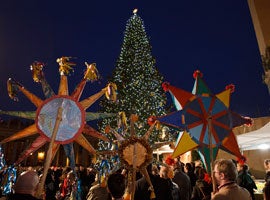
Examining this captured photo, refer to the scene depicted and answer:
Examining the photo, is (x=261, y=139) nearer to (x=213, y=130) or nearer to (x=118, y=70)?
(x=213, y=130)

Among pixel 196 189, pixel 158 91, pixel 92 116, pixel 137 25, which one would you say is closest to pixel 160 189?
pixel 196 189

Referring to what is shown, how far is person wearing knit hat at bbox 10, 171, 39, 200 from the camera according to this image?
2.51 metres

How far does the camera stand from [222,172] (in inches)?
109

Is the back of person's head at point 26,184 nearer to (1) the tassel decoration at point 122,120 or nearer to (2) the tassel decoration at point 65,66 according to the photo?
(2) the tassel decoration at point 65,66

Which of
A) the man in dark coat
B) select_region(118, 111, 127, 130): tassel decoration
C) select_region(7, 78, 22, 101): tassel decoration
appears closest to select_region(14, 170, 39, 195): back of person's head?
select_region(7, 78, 22, 101): tassel decoration

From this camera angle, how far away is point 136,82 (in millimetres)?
24375

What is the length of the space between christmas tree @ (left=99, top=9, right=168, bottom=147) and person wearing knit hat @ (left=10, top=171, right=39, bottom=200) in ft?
64.0

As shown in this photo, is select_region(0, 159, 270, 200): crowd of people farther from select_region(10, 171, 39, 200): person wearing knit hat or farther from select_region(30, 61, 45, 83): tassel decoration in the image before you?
select_region(30, 61, 45, 83): tassel decoration

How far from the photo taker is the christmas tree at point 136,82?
23359 millimetres

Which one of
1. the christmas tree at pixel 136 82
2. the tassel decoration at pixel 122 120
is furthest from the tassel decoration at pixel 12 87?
the christmas tree at pixel 136 82

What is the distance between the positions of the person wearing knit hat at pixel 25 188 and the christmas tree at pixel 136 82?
19.5m

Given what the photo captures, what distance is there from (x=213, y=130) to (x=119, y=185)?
243 centimetres

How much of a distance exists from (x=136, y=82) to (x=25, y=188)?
72.3 ft

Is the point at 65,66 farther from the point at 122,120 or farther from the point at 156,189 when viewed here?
the point at 156,189
